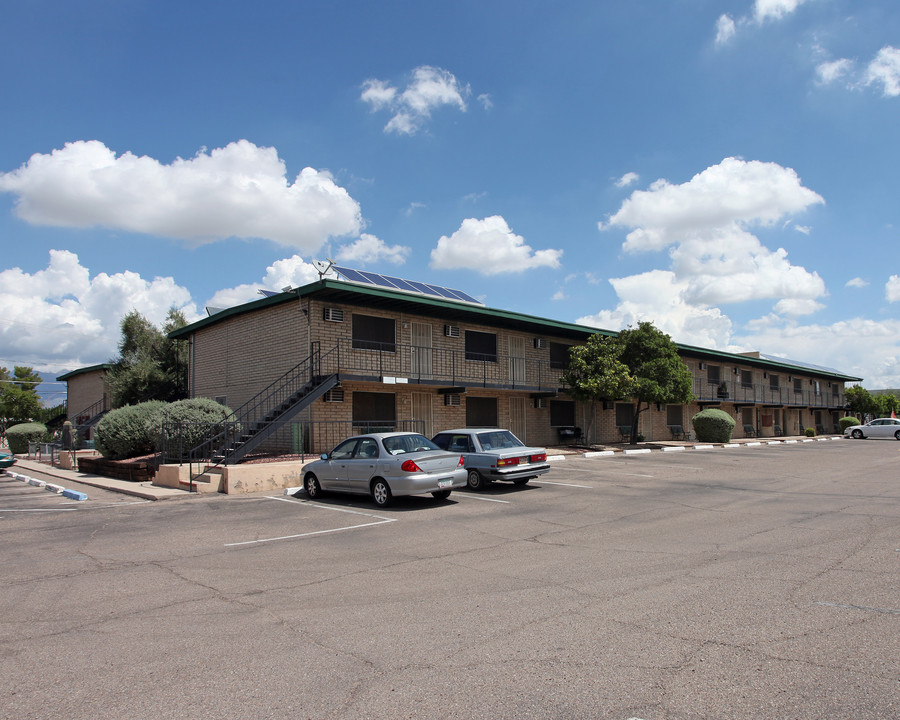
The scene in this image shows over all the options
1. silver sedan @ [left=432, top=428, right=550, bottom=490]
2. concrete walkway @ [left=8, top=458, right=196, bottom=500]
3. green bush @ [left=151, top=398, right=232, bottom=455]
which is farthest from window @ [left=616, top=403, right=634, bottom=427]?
concrete walkway @ [left=8, top=458, right=196, bottom=500]

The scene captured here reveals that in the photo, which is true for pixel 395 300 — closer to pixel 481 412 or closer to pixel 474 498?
pixel 481 412

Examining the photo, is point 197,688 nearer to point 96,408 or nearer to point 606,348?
point 606,348

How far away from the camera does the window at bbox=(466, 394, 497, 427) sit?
2501 centimetres

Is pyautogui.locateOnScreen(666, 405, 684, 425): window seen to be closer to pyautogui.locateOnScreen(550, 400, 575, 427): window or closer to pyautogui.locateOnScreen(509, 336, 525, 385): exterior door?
pyautogui.locateOnScreen(550, 400, 575, 427): window

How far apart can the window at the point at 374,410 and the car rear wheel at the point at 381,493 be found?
8.33 meters

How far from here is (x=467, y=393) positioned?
24.8 meters

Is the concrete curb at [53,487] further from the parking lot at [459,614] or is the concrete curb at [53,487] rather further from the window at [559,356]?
the window at [559,356]

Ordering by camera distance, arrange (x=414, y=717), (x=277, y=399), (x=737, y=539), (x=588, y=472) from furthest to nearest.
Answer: (x=277, y=399) < (x=588, y=472) < (x=737, y=539) < (x=414, y=717)

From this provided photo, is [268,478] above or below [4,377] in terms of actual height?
below

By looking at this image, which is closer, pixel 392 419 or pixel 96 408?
pixel 392 419

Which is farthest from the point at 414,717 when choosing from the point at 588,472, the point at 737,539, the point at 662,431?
the point at 662,431

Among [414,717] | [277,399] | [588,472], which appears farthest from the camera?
[277,399]

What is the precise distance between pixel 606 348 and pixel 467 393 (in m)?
6.24

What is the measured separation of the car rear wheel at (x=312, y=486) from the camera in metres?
13.3
